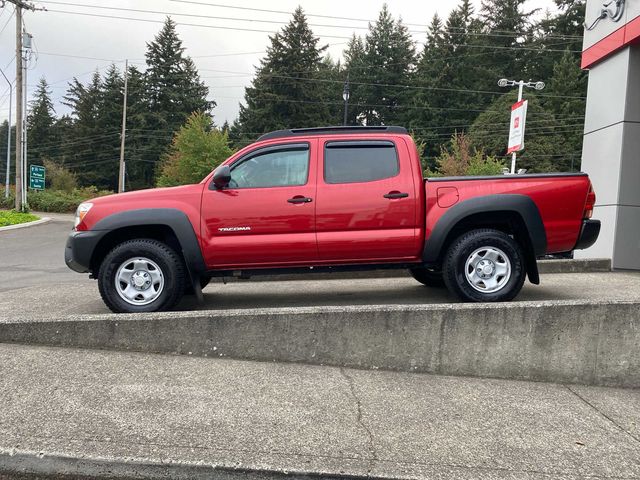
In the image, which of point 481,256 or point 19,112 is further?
point 19,112

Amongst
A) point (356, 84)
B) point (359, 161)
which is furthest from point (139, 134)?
point (359, 161)

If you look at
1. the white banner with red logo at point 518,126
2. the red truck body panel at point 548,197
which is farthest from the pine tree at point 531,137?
the red truck body panel at point 548,197

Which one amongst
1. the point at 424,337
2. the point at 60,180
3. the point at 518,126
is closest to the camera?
the point at 424,337

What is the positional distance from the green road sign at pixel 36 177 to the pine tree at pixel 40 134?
154ft

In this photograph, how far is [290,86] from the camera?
54.6m

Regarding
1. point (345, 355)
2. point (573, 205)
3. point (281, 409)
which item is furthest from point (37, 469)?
point (573, 205)

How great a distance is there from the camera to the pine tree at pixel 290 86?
179 ft

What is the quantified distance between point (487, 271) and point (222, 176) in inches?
111

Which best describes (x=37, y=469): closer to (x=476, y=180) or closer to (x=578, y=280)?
(x=476, y=180)

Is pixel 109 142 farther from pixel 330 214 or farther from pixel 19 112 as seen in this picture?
pixel 330 214

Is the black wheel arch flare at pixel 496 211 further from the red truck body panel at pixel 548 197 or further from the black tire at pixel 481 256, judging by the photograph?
the black tire at pixel 481 256

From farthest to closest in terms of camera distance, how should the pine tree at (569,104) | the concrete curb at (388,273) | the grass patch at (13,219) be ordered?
the pine tree at (569,104), the grass patch at (13,219), the concrete curb at (388,273)

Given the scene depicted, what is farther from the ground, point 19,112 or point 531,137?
point 531,137

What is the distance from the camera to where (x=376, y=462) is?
115 inches
